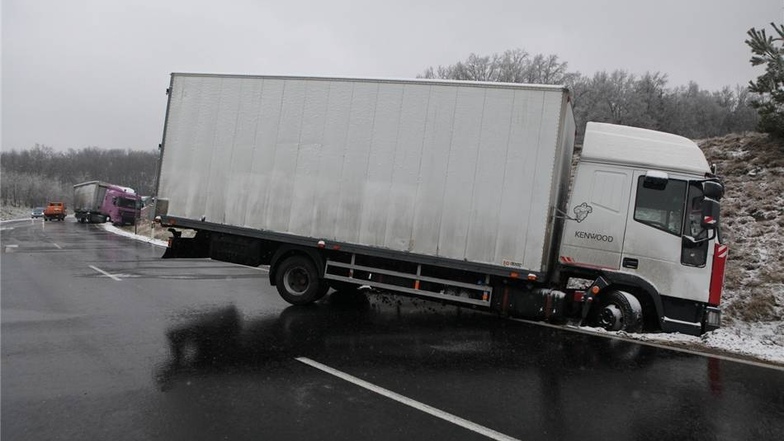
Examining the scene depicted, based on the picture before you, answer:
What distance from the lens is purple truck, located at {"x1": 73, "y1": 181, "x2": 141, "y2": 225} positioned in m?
41.2

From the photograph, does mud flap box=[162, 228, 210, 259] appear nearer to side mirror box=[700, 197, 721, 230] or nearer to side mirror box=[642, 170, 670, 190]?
side mirror box=[642, 170, 670, 190]

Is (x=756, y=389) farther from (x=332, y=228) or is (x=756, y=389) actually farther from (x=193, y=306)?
(x=193, y=306)

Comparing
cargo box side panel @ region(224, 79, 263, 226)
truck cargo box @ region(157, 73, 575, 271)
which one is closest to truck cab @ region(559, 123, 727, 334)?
truck cargo box @ region(157, 73, 575, 271)

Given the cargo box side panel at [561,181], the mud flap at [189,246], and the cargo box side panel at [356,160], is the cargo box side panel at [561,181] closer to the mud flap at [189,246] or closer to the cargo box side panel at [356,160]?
the cargo box side panel at [356,160]

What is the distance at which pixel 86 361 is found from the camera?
17.3ft

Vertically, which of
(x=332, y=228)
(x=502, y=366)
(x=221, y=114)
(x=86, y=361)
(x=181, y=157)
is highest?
(x=221, y=114)

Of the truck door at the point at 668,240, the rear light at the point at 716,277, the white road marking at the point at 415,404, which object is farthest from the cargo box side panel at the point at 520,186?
the white road marking at the point at 415,404

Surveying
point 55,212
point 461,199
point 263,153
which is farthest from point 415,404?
point 55,212

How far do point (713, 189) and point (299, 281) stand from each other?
6754 mm

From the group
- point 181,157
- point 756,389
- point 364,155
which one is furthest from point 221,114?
point 756,389

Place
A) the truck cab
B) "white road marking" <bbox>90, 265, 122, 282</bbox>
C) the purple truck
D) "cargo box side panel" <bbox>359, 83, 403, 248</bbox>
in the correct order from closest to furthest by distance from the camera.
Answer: the truck cab → "cargo box side panel" <bbox>359, 83, 403, 248</bbox> → "white road marking" <bbox>90, 265, 122, 282</bbox> → the purple truck

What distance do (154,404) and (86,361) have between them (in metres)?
1.65

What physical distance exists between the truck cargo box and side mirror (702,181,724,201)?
1955mm

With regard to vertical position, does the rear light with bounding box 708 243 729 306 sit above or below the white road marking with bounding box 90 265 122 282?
above
